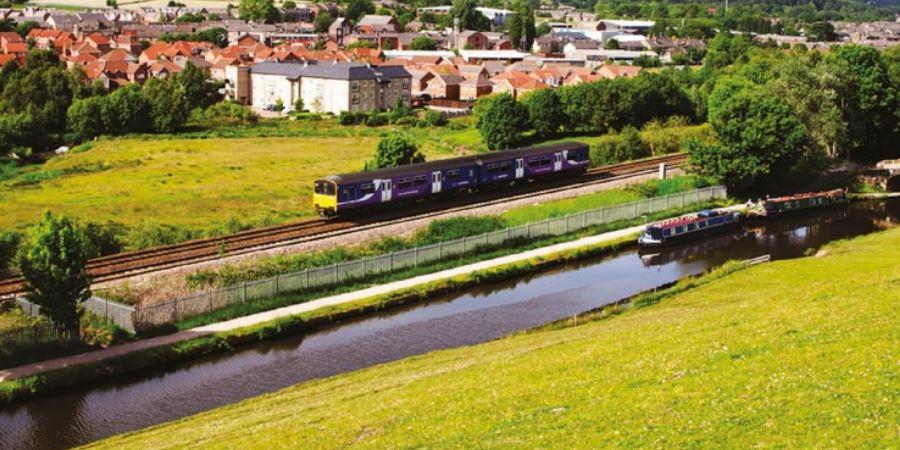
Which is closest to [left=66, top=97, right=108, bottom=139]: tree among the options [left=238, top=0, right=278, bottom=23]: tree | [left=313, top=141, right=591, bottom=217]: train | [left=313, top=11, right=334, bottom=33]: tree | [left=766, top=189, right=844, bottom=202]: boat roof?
[left=313, top=141, right=591, bottom=217]: train

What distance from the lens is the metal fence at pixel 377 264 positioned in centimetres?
3306

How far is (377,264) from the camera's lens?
39.7 meters

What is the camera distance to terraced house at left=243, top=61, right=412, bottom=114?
312ft

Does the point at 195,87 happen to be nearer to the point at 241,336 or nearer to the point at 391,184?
the point at 391,184

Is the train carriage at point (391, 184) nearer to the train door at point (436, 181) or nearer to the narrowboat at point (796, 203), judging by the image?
the train door at point (436, 181)

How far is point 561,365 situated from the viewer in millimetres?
23188

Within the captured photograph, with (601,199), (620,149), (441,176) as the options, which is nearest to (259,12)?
(620,149)

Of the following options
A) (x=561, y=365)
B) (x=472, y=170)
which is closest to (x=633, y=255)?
(x=472, y=170)

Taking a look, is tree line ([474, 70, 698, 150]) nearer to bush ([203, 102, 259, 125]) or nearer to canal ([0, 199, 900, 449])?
bush ([203, 102, 259, 125])

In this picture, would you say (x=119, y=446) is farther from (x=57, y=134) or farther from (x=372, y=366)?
(x=57, y=134)

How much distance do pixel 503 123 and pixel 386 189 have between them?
82.9 feet

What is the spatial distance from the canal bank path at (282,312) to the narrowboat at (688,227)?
1.52 metres

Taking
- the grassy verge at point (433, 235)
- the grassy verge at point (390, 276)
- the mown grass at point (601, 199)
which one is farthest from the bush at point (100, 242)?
the mown grass at point (601, 199)

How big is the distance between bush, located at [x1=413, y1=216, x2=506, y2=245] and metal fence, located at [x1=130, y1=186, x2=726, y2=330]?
1.25 m
